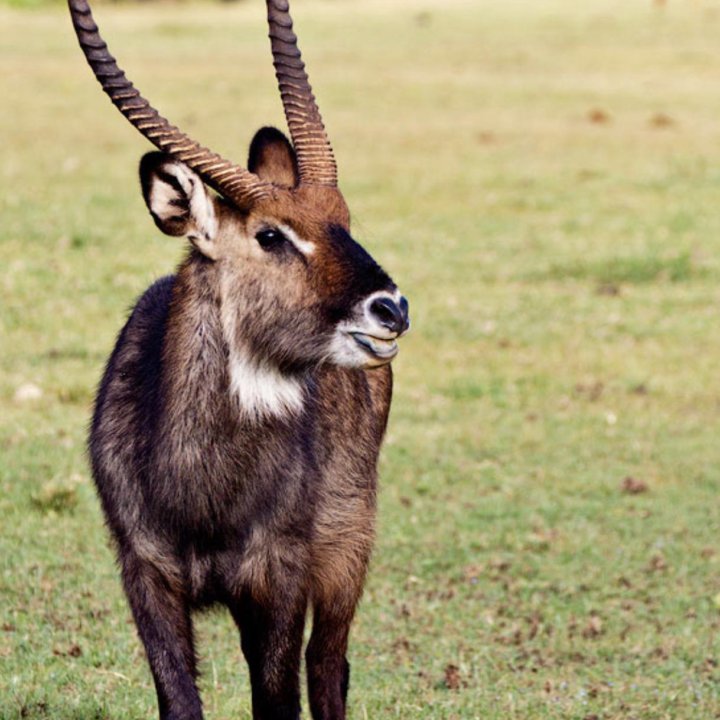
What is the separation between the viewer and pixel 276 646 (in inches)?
187

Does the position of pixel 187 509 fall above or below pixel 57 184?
above

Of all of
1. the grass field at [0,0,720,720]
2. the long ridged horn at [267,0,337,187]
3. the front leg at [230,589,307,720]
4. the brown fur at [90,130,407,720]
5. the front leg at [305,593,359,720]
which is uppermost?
the long ridged horn at [267,0,337,187]

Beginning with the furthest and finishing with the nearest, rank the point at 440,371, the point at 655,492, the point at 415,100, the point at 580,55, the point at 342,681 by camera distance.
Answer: the point at 580,55
the point at 415,100
the point at 440,371
the point at 655,492
the point at 342,681

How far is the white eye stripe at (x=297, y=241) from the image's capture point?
15.0 ft

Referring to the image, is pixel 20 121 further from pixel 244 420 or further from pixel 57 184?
pixel 244 420

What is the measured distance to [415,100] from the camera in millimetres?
21578

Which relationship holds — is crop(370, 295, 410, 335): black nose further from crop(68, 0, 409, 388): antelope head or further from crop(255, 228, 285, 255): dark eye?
crop(255, 228, 285, 255): dark eye

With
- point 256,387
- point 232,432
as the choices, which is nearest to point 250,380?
point 256,387

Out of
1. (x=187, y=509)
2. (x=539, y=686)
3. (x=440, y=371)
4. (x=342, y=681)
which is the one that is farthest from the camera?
(x=440, y=371)

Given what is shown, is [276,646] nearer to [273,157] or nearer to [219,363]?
[219,363]

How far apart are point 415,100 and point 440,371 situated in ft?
38.0

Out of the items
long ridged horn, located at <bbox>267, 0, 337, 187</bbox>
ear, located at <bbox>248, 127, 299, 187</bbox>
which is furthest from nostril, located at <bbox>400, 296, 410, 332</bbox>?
ear, located at <bbox>248, 127, 299, 187</bbox>

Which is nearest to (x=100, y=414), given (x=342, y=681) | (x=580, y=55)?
(x=342, y=681)

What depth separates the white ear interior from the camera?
4.57 meters
